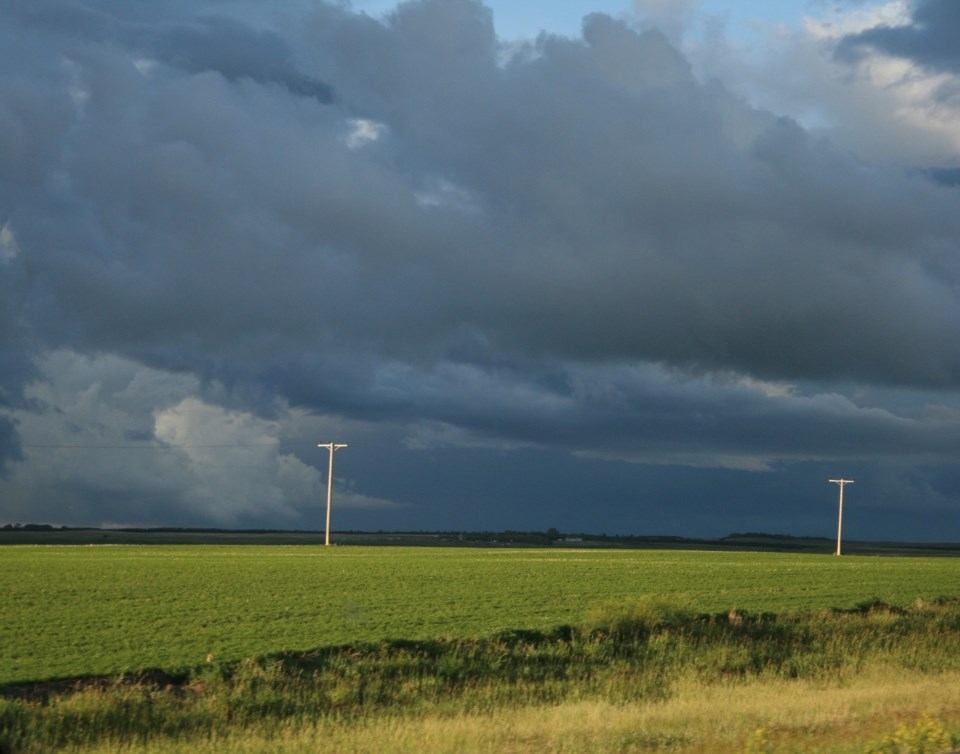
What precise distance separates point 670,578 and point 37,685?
152 ft

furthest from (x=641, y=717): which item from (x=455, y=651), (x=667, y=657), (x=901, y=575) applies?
(x=901, y=575)

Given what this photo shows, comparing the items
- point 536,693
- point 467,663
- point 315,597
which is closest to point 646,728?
point 536,693

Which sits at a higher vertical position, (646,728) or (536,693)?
(646,728)

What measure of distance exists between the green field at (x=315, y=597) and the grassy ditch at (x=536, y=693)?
5.60 ft

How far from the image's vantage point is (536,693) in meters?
28.0

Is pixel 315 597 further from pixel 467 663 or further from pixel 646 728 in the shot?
pixel 646 728

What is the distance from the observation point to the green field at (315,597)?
1230 inches

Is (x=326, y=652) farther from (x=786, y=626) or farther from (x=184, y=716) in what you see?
(x=786, y=626)

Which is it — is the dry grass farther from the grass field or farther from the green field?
the green field

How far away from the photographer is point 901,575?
7662cm

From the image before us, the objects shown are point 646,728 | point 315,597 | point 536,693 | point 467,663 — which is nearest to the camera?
point 646,728

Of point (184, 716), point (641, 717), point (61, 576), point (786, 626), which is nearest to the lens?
point (641, 717)

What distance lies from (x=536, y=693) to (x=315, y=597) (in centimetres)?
2064

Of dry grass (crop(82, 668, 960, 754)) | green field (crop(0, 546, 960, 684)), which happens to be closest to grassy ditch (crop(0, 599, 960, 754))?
dry grass (crop(82, 668, 960, 754))
